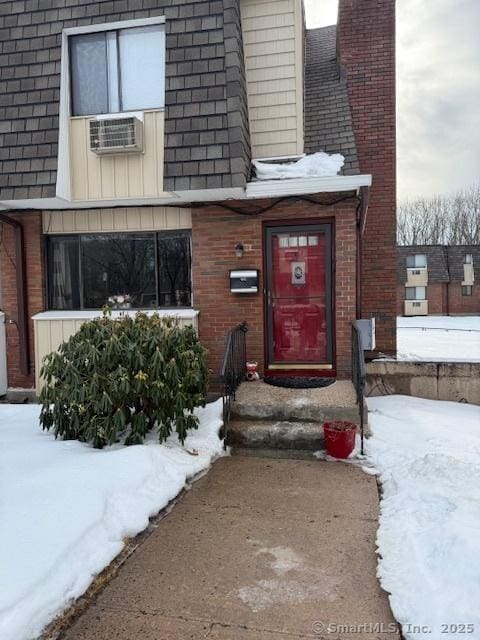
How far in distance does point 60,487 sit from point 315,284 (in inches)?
169

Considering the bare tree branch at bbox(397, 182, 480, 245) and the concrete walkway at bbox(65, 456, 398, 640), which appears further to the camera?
the bare tree branch at bbox(397, 182, 480, 245)

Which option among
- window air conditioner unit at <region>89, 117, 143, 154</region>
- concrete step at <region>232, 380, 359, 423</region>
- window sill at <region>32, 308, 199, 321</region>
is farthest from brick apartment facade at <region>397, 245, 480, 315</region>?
window air conditioner unit at <region>89, 117, 143, 154</region>

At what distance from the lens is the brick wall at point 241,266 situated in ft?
20.5

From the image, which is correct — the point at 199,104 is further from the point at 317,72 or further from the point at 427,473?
the point at 427,473

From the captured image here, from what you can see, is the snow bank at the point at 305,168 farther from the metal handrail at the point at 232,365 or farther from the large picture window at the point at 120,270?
the metal handrail at the point at 232,365

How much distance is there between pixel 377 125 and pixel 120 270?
4.93 m

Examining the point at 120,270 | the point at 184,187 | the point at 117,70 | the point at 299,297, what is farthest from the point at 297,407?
the point at 117,70

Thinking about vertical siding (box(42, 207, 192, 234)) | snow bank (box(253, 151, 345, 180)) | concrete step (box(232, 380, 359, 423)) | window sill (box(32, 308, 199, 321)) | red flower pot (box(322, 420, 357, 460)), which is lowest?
red flower pot (box(322, 420, 357, 460))

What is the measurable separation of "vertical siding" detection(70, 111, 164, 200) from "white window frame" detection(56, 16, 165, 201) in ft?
0.37

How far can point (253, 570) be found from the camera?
2844 mm

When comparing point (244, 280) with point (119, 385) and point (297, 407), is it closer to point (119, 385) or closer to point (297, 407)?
point (297, 407)

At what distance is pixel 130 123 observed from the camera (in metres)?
6.07

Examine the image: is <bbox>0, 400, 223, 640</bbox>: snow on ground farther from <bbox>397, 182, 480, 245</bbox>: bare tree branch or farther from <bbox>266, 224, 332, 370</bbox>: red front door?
<bbox>397, 182, 480, 245</bbox>: bare tree branch

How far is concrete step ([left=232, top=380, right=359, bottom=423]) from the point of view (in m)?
5.19
